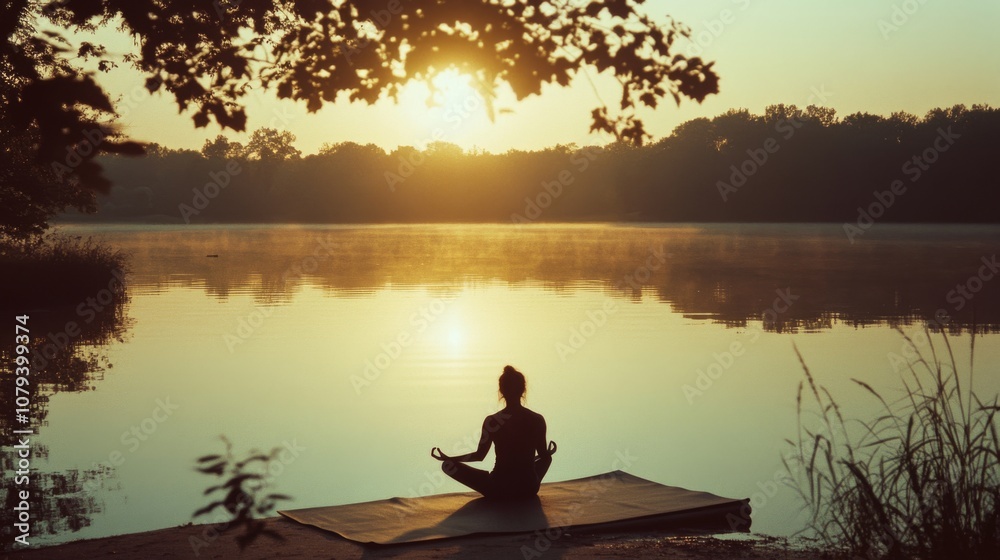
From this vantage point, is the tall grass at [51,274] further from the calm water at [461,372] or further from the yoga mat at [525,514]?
the yoga mat at [525,514]

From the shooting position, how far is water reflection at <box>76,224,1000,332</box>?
25062 millimetres

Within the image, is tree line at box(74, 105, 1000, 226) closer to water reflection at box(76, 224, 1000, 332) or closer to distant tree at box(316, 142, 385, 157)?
distant tree at box(316, 142, 385, 157)

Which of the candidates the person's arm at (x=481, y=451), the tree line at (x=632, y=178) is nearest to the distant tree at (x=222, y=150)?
the tree line at (x=632, y=178)

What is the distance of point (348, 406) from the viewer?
13555 mm

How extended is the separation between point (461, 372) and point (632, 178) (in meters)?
94.8

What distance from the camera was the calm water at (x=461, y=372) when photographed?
10102mm

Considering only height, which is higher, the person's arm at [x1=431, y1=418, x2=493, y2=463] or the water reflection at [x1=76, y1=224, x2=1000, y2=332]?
the water reflection at [x1=76, y1=224, x2=1000, y2=332]

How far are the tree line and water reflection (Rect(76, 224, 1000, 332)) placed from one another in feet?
104

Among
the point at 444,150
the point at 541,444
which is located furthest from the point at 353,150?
the point at 541,444

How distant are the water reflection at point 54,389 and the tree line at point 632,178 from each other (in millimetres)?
73534

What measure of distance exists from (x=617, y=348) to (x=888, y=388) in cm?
535

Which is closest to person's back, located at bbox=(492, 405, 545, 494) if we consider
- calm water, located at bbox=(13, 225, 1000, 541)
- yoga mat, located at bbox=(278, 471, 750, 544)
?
yoga mat, located at bbox=(278, 471, 750, 544)

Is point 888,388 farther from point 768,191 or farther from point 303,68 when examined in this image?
point 768,191

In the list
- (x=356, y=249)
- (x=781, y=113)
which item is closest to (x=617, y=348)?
(x=356, y=249)
